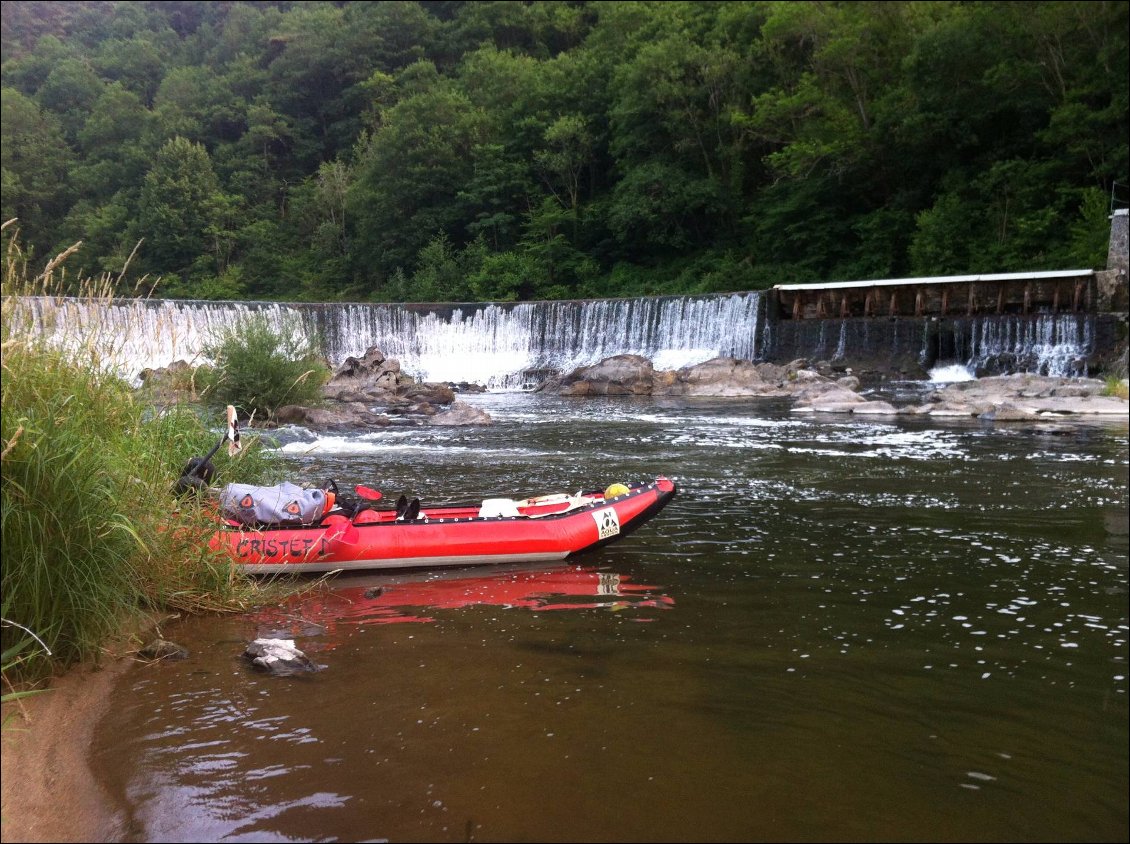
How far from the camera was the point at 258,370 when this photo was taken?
15734mm

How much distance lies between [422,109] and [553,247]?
11.1 m

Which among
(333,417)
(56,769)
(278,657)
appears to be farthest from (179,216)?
(56,769)

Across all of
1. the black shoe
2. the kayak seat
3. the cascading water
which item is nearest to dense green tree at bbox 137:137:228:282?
the cascading water

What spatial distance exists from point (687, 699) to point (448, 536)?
3059 millimetres

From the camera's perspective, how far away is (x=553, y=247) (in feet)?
137

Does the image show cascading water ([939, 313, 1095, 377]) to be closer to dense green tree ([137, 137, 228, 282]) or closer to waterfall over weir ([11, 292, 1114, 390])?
waterfall over weir ([11, 292, 1114, 390])

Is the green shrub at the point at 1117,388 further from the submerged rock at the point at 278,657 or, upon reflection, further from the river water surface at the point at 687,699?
the submerged rock at the point at 278,657

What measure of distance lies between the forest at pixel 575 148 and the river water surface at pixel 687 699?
15.2 meters

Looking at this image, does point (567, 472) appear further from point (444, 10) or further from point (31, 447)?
point (444, 10)

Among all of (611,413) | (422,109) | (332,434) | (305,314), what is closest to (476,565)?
(332,434)

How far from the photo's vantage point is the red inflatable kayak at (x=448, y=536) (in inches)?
249

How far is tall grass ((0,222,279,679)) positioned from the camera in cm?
371

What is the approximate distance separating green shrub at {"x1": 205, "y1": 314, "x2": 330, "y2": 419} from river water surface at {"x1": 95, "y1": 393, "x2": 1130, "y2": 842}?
9.70m

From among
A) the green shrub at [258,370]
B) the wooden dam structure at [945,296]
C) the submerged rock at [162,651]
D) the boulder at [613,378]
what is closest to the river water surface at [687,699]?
the submerged rock at [162,651]
